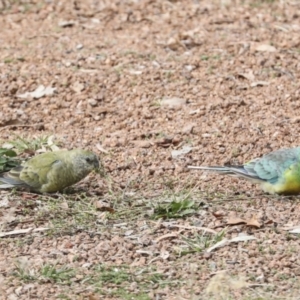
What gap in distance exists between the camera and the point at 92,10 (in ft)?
39.0

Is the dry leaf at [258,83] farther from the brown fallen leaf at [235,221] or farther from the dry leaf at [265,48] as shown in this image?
the brown fallen leaf at [235,221]

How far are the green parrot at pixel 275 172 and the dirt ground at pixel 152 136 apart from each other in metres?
0.10

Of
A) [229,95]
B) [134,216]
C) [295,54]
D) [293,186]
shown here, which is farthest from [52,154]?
[295,54]

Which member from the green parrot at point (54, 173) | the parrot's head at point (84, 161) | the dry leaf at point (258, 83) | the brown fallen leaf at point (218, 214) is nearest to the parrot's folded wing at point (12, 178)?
the green parrot at point (54, 173)

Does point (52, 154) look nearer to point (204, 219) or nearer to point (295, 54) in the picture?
point (204, 219)

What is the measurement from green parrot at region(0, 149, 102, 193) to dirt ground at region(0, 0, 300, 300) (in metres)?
0.09

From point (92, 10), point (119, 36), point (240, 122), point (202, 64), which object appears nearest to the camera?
point (240, 122)

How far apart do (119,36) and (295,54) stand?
197cm

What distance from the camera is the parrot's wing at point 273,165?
7.32 meters

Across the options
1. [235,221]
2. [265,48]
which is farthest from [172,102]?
[235,221]

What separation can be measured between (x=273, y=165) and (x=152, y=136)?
4.65ft

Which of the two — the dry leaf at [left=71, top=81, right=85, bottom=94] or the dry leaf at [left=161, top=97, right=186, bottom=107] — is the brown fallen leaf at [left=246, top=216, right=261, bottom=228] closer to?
the dry leaf at [left=161, top=97, right=186, bottom=107]

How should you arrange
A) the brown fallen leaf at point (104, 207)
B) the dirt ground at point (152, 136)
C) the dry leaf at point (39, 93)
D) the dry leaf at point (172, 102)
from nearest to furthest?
the dirt ground at point (152, 136)
the brown fallen leaf at point (104, 207)
the dry leaf at point (172, 102)
the dry leaf at point (39, 93)

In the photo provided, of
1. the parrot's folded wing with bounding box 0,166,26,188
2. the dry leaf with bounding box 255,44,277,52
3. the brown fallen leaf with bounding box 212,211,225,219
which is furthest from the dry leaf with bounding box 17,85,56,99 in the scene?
the brown fallen leaf with bounding box 212,211,225,219
